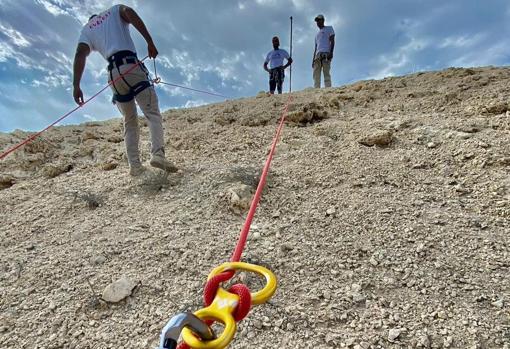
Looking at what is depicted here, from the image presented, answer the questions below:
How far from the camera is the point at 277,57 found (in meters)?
8.73

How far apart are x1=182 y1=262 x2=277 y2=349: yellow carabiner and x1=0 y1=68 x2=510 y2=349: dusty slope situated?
0.80 m

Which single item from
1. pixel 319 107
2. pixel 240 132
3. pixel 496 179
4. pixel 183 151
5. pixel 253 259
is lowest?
pixel 253 259

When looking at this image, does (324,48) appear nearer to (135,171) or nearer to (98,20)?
(98,20)

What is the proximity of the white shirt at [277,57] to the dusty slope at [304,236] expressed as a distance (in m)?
4.57

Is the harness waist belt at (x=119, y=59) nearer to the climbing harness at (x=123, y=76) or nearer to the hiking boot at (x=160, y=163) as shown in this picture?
the climbing harness at (x=123, y=76)

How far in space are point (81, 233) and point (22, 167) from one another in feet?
9.58

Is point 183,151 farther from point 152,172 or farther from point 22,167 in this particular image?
point 22,167

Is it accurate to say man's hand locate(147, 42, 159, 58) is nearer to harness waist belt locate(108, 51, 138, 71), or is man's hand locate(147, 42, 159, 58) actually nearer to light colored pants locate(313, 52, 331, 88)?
harness waist belt locate(108, 51, 138, 71)

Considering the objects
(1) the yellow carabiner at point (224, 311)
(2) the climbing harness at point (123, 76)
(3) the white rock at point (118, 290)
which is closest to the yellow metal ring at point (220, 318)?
(1) the yellow carabiner at point (224, 311)

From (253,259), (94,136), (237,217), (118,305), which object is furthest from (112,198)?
(94,136)

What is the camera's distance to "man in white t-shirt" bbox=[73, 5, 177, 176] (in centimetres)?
338

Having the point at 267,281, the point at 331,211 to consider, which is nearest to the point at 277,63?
the point at 331,211

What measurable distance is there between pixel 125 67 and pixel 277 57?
6.08 m

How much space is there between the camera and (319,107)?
5559 millimetres
